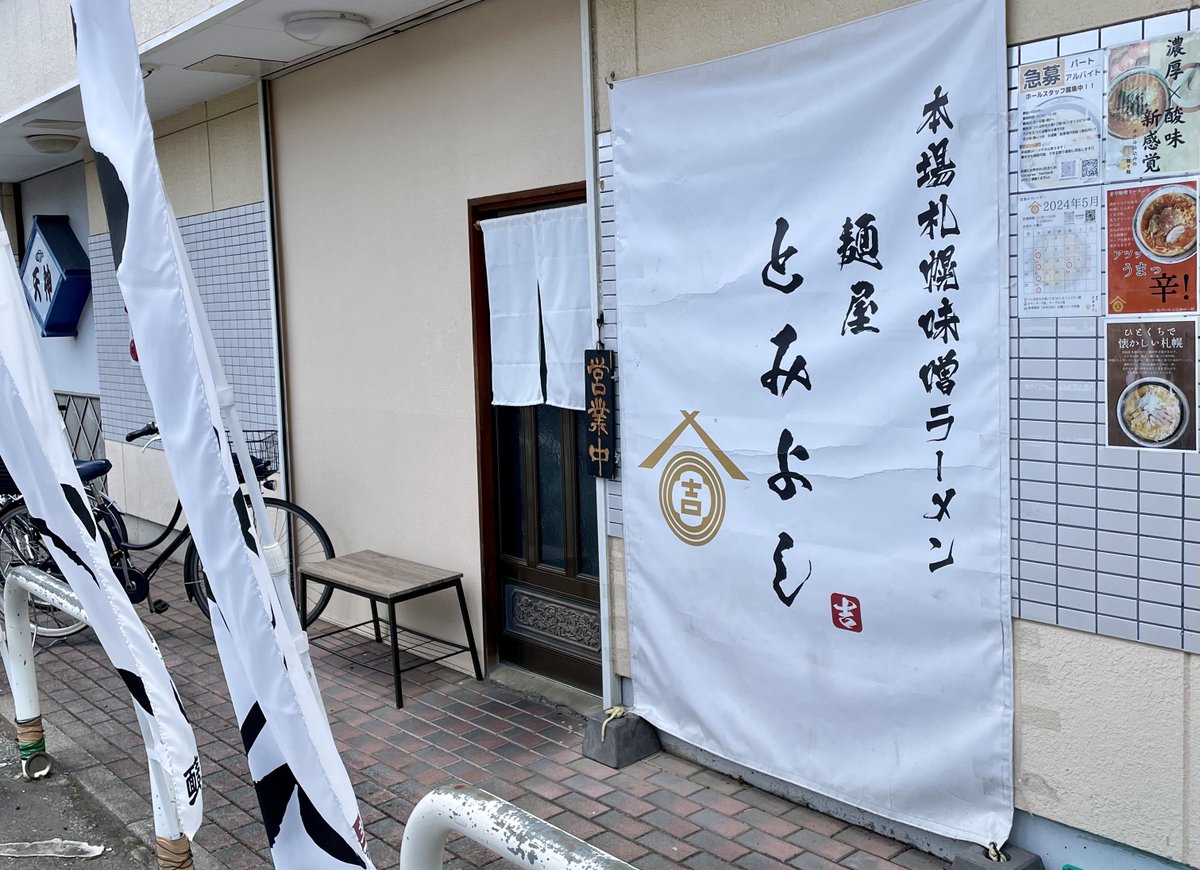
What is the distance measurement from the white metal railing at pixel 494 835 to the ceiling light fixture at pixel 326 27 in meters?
5.29

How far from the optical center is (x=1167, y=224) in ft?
11.2

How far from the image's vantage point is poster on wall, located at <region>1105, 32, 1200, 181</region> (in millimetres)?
3305

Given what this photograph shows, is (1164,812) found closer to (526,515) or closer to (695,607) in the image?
(695,607)

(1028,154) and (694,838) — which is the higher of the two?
(1028,154)

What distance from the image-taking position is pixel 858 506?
14.2 ft

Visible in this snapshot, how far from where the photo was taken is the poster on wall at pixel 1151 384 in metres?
3.39

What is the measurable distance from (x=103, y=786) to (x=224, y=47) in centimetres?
466

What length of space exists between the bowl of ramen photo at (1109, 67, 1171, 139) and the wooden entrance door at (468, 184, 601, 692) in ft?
9.42

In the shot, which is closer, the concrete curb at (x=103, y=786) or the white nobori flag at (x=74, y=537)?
the white nobori flag at (x=74, y=537)

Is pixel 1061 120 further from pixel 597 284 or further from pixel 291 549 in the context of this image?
pixel 291 549

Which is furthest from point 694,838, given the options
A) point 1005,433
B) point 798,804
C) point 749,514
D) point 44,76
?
point 44,76

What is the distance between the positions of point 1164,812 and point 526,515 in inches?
149

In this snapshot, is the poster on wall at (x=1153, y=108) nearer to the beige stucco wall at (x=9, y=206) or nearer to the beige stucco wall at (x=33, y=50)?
the beige stucco wall at (x=33, y=50)

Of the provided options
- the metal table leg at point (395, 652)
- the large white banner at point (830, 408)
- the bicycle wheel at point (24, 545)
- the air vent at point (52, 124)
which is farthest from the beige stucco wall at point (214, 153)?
the large white banner at point (830, 408)
